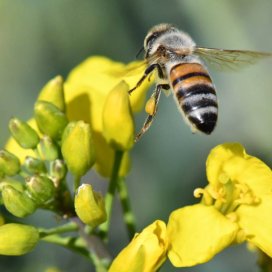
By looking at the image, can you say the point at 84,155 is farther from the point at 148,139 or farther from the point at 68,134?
the point at 148,139

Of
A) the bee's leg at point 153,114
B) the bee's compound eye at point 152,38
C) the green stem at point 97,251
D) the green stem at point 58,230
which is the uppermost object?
the bee's compound eye at point 152,38

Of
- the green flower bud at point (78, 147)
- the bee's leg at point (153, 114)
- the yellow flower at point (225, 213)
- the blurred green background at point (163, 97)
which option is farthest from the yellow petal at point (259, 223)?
the blurred green background at point (163, 97)

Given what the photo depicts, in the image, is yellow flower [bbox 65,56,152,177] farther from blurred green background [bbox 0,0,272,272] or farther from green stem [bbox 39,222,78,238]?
blurred green background [bbox 0,0,272,272]

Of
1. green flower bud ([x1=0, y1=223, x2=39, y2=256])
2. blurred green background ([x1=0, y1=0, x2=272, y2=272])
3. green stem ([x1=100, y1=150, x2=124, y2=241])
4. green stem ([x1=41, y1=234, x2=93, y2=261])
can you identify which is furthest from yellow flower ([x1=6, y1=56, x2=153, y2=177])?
blurred green background ([x1=0, y1=0, x2=272, y2=272])

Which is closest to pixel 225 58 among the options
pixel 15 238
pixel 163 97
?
pixel 15 238

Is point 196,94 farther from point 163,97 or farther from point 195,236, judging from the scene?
point 163,97

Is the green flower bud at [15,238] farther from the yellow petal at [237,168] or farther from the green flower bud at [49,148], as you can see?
the yellow petal at [237,168]
